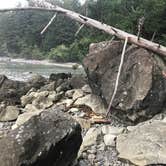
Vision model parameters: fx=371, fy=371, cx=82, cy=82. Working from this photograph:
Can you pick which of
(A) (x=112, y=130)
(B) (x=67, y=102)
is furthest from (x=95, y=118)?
(B) (x=67, y=102)

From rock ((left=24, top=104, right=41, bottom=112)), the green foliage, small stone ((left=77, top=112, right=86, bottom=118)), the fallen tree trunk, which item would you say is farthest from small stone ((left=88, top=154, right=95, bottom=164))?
the green foliage

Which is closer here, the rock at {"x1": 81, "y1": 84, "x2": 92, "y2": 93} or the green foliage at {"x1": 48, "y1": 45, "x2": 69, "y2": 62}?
the rock at {"x1": 81, "y1": 84, "x2": 92, "y2": 93}

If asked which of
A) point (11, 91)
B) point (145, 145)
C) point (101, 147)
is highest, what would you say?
point (145, 145)

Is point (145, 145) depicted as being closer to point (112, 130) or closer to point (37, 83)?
point (112, 130)

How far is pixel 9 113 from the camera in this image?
1211cm

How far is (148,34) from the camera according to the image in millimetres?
16703

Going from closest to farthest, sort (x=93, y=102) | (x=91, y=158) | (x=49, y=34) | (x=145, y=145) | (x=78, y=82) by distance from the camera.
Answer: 1. (x=145, y=145)
2. (x=91, y=158)
3. (x=93, y=102)
4. (x=78, y=82)
5. (x=49, y=34)

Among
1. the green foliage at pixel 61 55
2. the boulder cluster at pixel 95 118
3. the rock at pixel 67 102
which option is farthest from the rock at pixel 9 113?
the green foliage at pixel 61 55

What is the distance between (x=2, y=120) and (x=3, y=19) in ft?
288

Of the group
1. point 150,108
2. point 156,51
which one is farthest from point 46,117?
point 156,51

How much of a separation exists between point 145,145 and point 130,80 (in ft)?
10.8

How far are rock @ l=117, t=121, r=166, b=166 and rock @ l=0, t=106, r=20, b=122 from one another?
416 centimetres

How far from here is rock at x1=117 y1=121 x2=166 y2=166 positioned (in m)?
7.88

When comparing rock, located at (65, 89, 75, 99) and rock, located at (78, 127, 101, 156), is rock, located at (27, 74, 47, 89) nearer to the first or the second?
rock, located at (65, 89, 75, 99)
